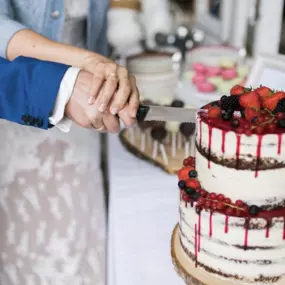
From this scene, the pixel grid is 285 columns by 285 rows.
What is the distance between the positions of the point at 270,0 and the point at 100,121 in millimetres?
1188

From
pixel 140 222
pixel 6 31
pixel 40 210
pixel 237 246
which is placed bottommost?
pixel 40 210

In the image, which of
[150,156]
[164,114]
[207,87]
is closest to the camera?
[164,114]

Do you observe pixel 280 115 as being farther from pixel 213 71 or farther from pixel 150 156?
pixel 213 71

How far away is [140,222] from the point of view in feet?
→ 3.15

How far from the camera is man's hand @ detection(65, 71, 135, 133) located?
0.85 meters

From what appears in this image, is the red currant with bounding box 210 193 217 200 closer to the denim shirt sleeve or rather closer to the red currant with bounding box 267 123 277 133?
the red currant with bounding box 267 123 277 133

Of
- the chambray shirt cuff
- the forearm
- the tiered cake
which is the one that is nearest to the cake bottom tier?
the tiered cake

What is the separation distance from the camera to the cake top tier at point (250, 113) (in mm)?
659

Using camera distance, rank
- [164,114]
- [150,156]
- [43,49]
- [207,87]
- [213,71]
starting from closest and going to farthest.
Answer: [164,114]
[43,49]
[150,156]
[207,87]
[213,71]

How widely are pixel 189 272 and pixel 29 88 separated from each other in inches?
15.8

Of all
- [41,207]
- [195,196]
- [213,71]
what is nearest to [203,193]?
[195,196]

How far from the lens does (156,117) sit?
86 centimetres

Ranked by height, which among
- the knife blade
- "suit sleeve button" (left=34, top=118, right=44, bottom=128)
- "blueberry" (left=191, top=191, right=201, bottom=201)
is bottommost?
"blueberry" (left=191, top=191, right=201, bottom=201)

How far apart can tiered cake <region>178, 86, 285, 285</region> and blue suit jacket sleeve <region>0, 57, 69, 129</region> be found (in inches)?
10.4
